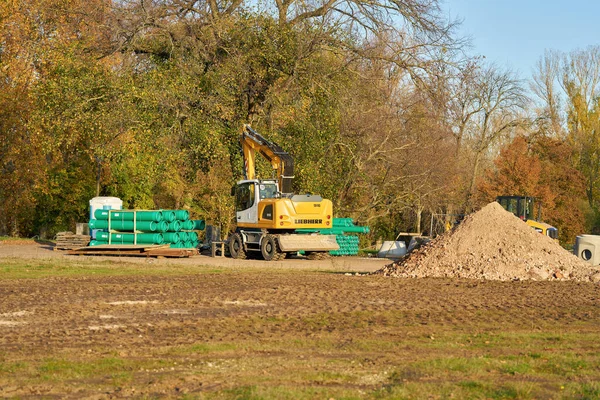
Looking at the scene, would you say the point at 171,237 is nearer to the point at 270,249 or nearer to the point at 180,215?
the point at 180,215

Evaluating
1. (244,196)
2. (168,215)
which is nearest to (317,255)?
(244,196)

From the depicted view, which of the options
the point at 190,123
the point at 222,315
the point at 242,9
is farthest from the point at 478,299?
the point at 242,9

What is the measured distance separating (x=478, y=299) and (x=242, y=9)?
19.9 meters

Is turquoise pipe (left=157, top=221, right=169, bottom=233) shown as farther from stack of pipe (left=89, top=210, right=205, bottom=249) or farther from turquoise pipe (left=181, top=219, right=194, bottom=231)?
turquoise pipe (left=181, top=219, right=194, bottom=231)

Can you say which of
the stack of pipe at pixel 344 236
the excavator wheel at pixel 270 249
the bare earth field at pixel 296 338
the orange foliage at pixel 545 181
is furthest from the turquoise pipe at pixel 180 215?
the orange foliage at pixel 545 181

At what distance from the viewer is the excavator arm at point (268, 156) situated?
93.4 ft

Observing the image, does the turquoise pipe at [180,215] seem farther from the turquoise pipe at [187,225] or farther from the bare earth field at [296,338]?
the bare earth field at [296,338]

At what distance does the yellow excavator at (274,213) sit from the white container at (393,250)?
14.6 feet

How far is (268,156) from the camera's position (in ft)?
96.2

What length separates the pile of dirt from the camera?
826 inches

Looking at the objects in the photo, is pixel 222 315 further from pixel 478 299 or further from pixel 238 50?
pixel 238 50

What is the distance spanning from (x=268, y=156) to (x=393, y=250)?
24.0 ft

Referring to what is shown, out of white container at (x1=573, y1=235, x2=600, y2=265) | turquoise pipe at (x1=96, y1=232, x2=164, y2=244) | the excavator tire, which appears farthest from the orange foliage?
turquoise pipe at (x1=96, y1=232, x2=164, y2=244)

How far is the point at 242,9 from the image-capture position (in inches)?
1282
